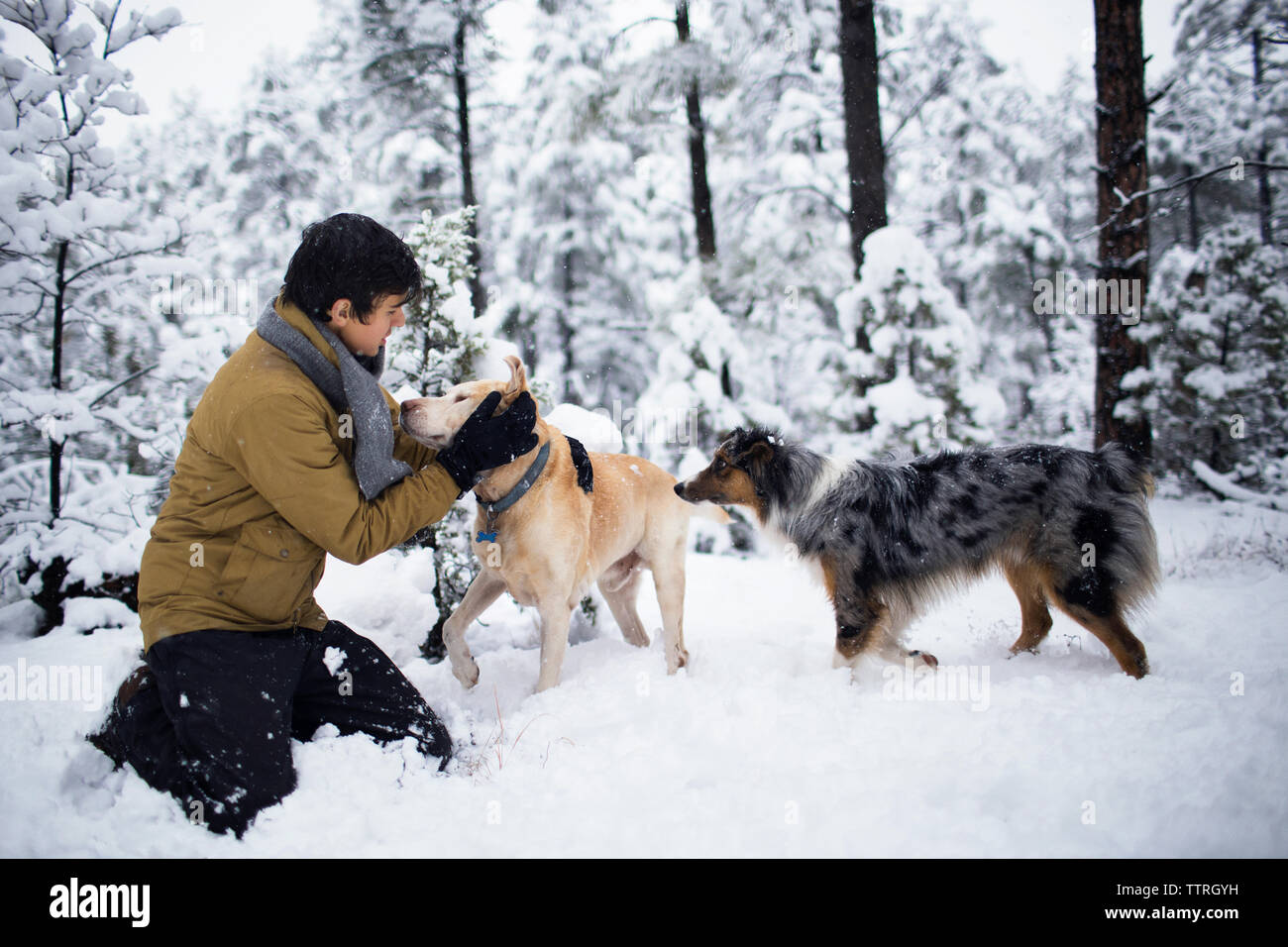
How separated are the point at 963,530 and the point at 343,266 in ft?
11.7

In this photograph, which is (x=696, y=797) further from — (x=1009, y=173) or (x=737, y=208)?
(x=1009, y=173)

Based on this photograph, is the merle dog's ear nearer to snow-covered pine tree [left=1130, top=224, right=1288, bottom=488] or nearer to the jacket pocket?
the jacket pocket

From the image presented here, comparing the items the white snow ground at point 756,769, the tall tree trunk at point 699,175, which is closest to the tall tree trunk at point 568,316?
the tall tree trunk at point 699,175

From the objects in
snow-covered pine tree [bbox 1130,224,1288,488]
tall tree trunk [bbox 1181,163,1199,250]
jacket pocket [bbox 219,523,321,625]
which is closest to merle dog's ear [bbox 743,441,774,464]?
jacket pocket [bbox 219,523,321,625]

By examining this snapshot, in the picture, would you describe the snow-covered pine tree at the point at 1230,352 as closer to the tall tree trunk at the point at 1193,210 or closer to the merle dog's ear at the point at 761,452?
the merle dog's ear at the point at 761,452

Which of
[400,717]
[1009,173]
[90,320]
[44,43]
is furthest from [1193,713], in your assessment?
[1009,173]

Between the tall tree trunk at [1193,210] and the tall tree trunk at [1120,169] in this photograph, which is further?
the tall tree trunk at [1193,210]

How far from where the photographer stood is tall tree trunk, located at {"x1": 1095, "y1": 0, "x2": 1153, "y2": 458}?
6.72m

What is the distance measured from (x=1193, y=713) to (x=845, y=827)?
1.84 m

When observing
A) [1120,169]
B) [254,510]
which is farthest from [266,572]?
[1120,169]

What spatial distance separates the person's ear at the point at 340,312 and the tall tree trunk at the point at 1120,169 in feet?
24.1

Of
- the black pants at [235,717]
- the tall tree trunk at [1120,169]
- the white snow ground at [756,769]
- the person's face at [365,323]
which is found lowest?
the white snow ground at [756,769]

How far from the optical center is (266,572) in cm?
262

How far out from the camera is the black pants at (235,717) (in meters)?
2.32
